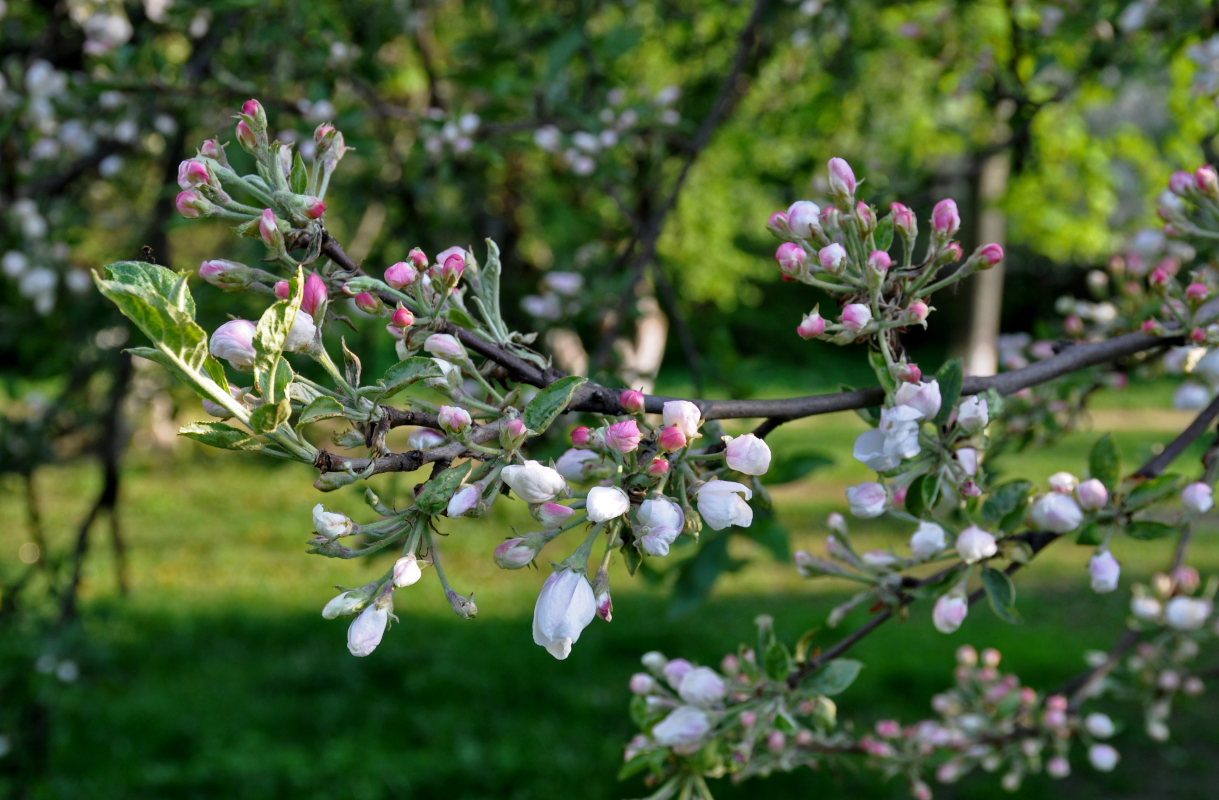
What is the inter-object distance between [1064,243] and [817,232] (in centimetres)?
962

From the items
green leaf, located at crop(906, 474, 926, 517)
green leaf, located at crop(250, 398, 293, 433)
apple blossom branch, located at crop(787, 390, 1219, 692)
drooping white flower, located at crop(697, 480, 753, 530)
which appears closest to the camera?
green leaf, located at crop(250, 398, 293, 433)

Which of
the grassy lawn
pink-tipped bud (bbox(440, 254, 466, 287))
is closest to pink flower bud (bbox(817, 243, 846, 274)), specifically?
pink-tipped bud (bbox(440, 254, 466, 287))

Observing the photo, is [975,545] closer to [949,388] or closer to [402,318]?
[949,388]

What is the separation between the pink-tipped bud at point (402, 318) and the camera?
840 mm

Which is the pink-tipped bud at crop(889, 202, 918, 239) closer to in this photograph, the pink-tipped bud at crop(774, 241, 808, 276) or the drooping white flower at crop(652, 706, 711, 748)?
the pink-tipped bud at crop(774, 241, 808, 276)

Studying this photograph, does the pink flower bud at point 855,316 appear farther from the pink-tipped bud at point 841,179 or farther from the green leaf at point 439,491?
the green leaf at point 439,491

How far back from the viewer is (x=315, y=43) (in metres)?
2.42

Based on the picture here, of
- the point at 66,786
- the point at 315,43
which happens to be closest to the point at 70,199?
the point at 315,43

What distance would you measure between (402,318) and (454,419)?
109 mm

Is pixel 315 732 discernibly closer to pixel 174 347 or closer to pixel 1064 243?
pixel 174 347

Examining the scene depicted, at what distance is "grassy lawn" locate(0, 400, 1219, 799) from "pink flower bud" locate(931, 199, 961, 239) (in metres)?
1.50

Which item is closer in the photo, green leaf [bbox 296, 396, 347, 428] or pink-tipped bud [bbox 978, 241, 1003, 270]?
green leaf [bbox 296, 396, 347, 428]

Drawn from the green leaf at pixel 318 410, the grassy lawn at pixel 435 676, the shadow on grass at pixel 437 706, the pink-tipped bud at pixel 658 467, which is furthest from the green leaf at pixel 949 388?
the shadow on grass at pixel 437 706

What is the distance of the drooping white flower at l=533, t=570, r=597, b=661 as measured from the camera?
0.80 m
